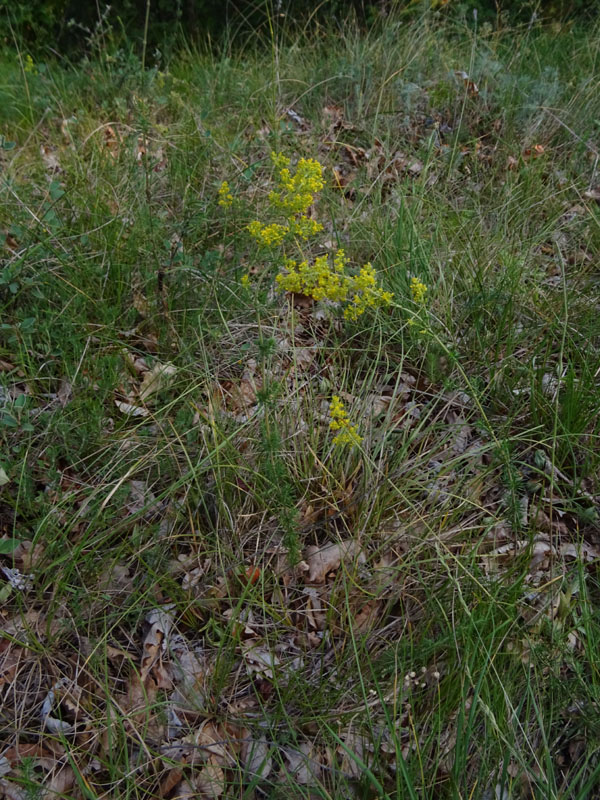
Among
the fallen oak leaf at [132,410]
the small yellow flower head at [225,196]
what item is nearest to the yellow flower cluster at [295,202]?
the small yellow flower head at [225,196]

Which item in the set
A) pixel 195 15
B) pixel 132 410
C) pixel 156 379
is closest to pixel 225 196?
pixel 156 379

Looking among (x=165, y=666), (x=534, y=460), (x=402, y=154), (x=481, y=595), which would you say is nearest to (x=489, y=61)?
(x=402, y=154)

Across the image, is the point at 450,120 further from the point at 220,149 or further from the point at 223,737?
the point at 223,737

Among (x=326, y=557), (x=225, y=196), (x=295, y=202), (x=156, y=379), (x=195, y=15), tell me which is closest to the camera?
(x=326, y=557)

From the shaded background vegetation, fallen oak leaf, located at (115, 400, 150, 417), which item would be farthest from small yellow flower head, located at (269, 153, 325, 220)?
the shaded background vegetation

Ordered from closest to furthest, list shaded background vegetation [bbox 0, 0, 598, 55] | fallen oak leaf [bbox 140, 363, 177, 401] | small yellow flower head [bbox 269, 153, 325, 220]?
small yellow flower head [bbox 269, 153, 325, 220] → fallen oak leaf [bbox 140, 363, 177, 401] → shaded background vegetation [bbox 0, 0, 598, 55]

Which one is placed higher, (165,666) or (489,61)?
(489,61)

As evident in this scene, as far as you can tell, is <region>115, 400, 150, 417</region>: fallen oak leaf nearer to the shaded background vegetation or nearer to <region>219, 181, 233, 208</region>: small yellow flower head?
<region>219, 181, 233, 208</region>: small yellow flower head

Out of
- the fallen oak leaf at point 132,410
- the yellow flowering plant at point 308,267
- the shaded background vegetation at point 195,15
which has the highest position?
the shaded background vegetation at point 195,15

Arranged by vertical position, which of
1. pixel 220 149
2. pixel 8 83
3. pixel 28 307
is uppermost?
pixel 8 83

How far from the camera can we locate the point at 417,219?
306 cm

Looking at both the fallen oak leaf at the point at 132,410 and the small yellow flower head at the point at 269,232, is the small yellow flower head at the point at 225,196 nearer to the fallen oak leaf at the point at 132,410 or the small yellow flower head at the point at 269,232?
the small yellow flower head at the point at 269,232

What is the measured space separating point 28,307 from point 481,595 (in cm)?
199

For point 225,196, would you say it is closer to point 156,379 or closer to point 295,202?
point 295,202
